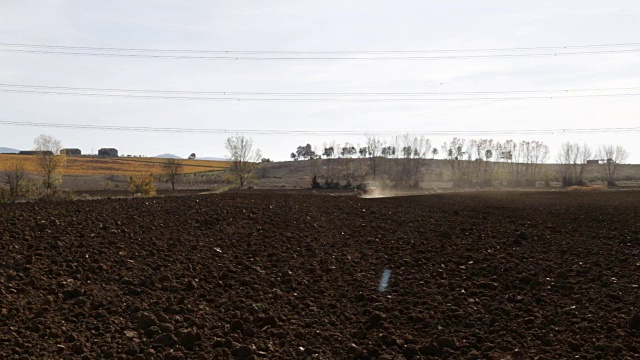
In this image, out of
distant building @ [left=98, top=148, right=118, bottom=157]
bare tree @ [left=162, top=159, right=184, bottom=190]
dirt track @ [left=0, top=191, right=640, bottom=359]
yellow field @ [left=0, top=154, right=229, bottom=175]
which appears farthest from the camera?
distant building @ [left=98, top=148, right=118, bottom=157]

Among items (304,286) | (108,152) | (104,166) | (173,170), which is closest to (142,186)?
(173,170)

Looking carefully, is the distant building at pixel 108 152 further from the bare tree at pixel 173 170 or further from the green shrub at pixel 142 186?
the green shrub at pixel 142 186

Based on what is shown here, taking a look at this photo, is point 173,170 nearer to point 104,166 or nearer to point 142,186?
point 142,186

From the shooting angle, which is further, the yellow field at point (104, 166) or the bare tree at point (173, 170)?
the yellow field at point (104, 166)

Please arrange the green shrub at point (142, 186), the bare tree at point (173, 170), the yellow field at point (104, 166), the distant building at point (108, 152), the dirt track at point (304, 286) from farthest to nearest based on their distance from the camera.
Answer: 1. the distant building at point (108, 152)
2. the yellow field at point (104, 166)
3. the bare tree at point (173, 170)
4. the green shrub at point (142, 186)
5. the dirt track at point (304, 286)

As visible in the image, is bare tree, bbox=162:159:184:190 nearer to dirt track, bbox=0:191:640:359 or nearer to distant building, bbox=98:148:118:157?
dirt track, bbox=0:191:640:359

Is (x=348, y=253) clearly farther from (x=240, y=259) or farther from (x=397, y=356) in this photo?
(x=397, y=356)

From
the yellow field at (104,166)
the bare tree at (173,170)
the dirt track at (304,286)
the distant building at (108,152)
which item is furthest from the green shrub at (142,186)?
the distant building at (108,152)

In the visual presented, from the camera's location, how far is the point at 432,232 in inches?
666

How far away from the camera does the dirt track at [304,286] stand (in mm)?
8461

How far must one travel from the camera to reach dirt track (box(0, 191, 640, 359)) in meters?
8.46

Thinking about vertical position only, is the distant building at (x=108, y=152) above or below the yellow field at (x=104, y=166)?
above

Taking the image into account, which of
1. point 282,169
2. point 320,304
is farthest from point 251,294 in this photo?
point 282,169

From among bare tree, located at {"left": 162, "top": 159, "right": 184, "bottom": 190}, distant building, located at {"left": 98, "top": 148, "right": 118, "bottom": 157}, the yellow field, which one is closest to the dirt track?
bare tree, located at {"left": 162, "top": 159, "right": 184, "bottom": 190}
